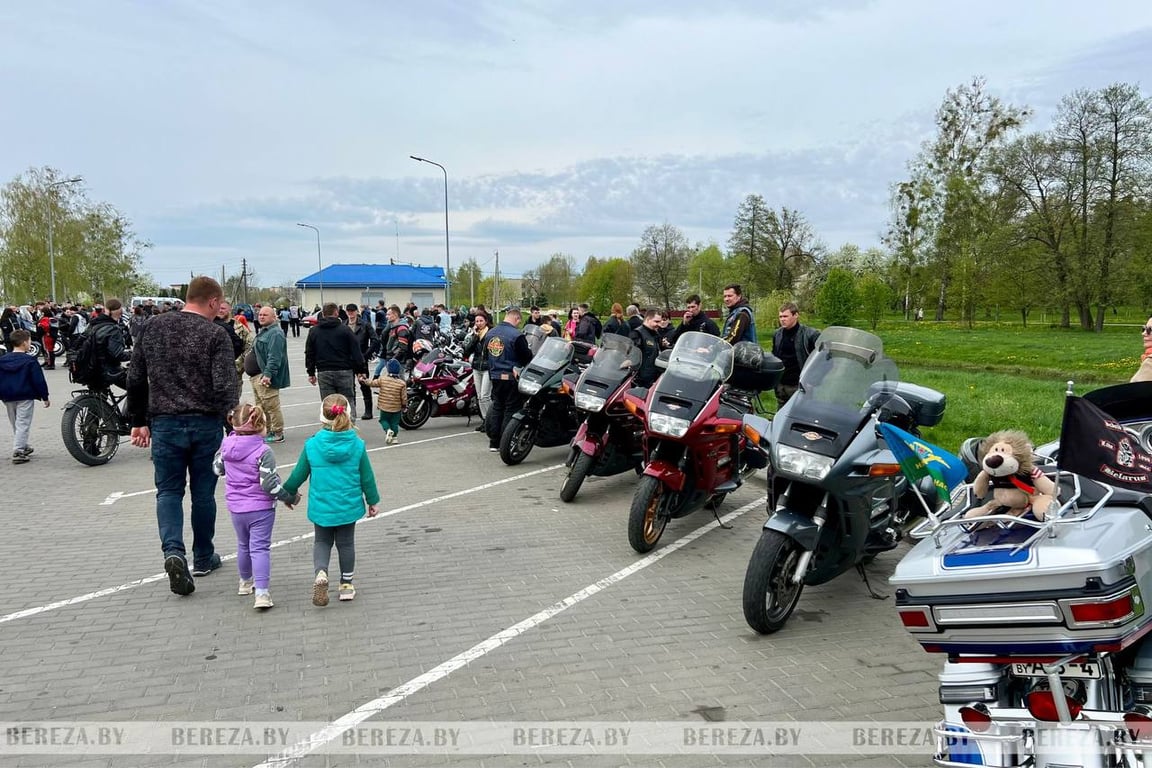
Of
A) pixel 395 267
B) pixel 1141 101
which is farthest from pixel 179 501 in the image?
pixel 395 267

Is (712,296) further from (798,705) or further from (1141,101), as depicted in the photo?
(798,705)

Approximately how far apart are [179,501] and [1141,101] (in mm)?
42420

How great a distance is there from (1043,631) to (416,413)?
10.4 m

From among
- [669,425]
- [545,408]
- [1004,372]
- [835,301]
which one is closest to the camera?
[669,425]

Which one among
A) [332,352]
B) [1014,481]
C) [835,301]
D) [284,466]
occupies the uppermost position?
[835,301]

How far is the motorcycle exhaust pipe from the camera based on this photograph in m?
4.61

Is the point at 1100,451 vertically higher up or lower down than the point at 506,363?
higher up

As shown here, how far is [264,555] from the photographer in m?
4.98

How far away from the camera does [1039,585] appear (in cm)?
277

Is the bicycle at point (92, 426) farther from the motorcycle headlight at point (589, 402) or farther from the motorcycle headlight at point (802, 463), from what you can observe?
the motorcycle headlight at point (802, 463)

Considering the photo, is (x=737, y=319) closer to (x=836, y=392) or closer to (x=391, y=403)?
(x=836, y=392)

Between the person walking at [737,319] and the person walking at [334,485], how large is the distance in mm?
4682

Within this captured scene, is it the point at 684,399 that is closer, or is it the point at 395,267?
the point at 684,399

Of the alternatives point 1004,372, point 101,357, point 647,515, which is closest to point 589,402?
point 647,515
